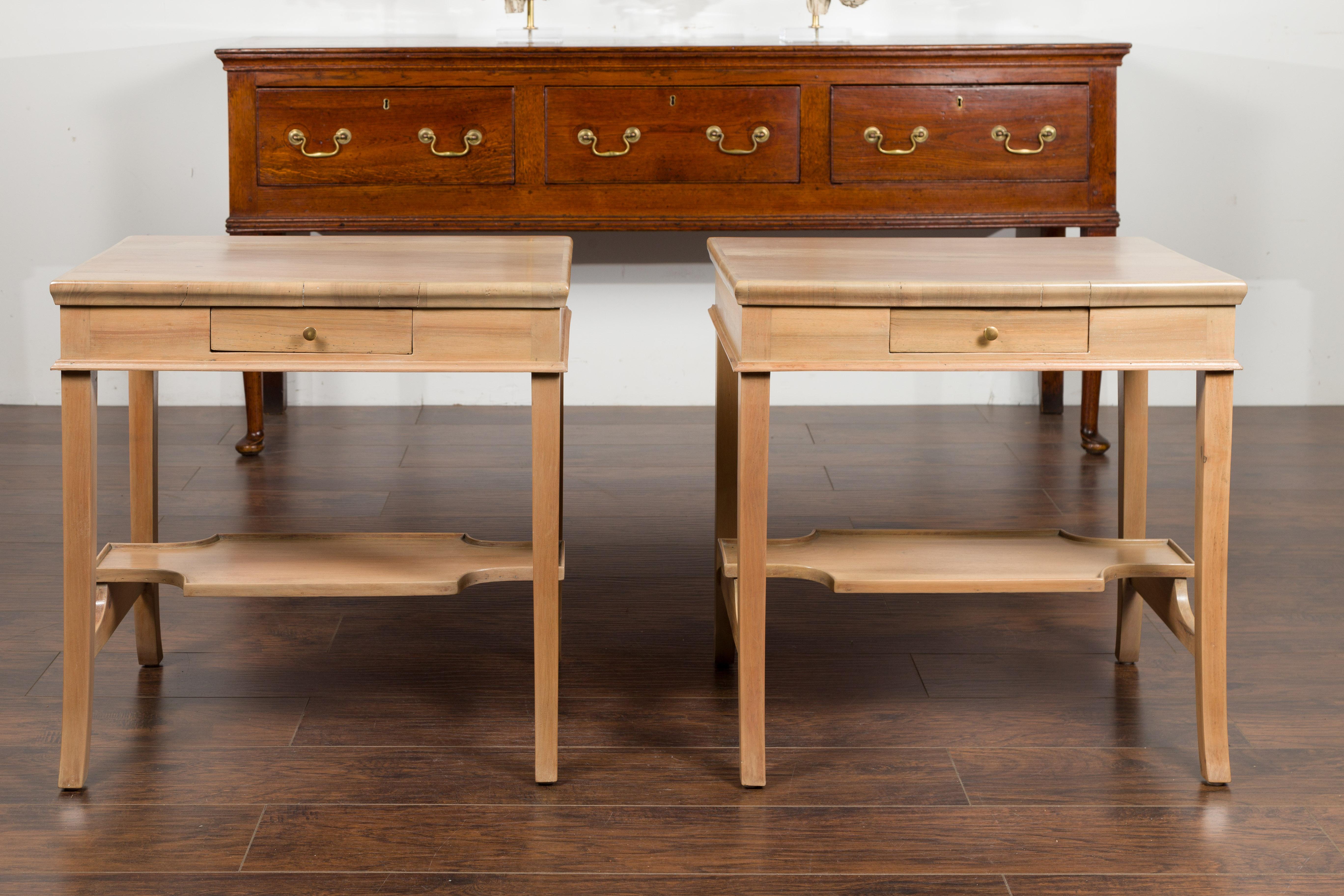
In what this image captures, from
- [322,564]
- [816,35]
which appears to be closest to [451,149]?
[816,35]

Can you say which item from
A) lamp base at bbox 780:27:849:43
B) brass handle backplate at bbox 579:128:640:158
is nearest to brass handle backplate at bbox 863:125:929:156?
lamp base at bbox 780:27:849:43

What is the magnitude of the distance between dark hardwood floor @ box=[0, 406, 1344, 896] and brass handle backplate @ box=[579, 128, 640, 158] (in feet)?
2.24

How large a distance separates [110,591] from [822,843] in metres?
0.97

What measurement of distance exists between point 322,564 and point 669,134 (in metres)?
1.44

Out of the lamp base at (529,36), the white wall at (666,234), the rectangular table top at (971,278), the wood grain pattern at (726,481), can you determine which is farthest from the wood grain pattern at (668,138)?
the rectangular table top at (971,278)

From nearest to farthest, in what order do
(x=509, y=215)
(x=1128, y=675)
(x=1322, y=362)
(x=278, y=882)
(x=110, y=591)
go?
(x=278, y=882)
(x=110, y=591)
(x=1128, y=675)
(x=509, y=215)
(x=1322, y=362)

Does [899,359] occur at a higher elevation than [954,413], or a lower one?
higher

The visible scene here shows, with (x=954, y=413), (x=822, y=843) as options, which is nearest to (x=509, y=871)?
(x=822, y=843)

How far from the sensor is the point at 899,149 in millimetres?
2834

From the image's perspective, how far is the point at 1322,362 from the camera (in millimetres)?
3537

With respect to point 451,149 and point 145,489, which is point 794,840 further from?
point 451,149

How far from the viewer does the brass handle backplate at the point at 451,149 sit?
2797 mm

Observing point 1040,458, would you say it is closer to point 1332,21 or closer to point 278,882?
point 1332,21

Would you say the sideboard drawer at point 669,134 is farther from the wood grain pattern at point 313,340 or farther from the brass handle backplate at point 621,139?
the wood grain pattern at point 313,340
